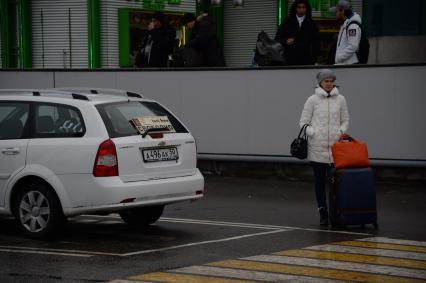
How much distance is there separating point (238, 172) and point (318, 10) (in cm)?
907

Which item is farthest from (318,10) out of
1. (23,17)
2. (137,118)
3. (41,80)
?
(137,118)

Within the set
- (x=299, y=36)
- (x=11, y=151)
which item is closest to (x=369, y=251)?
(x=11, y=151)

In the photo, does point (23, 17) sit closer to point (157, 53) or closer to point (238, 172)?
point (157, 53)

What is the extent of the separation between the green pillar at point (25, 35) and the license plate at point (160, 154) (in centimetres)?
1512

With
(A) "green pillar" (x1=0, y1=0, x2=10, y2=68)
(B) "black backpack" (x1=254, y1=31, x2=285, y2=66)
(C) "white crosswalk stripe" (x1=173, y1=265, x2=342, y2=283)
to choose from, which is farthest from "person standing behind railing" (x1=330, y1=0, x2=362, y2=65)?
(A) "green pillar" (x1=0, y1=0, x2=10, y2=68)

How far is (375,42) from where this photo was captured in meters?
22.4

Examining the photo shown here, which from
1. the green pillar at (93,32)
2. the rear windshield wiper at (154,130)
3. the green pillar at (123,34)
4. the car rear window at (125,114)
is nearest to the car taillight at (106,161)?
the car rear window at (125,114)

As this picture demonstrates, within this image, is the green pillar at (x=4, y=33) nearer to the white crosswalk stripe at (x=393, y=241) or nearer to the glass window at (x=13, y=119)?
the glass window at (x=13, y=119)

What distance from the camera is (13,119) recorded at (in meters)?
11.5

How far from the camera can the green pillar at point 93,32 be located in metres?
25.3

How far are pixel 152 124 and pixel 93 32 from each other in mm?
14418

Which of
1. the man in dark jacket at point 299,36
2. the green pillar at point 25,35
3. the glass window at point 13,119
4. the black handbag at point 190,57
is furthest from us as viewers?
the green pillar at point 25,35

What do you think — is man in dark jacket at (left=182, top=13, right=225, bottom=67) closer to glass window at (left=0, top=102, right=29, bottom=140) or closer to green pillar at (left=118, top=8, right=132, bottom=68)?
glass window at (left=0, top=102, right=29, bottom=140)

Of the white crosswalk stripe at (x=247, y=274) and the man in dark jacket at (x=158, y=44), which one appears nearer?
the white crosswalk stripe at (x=247, y=274)
